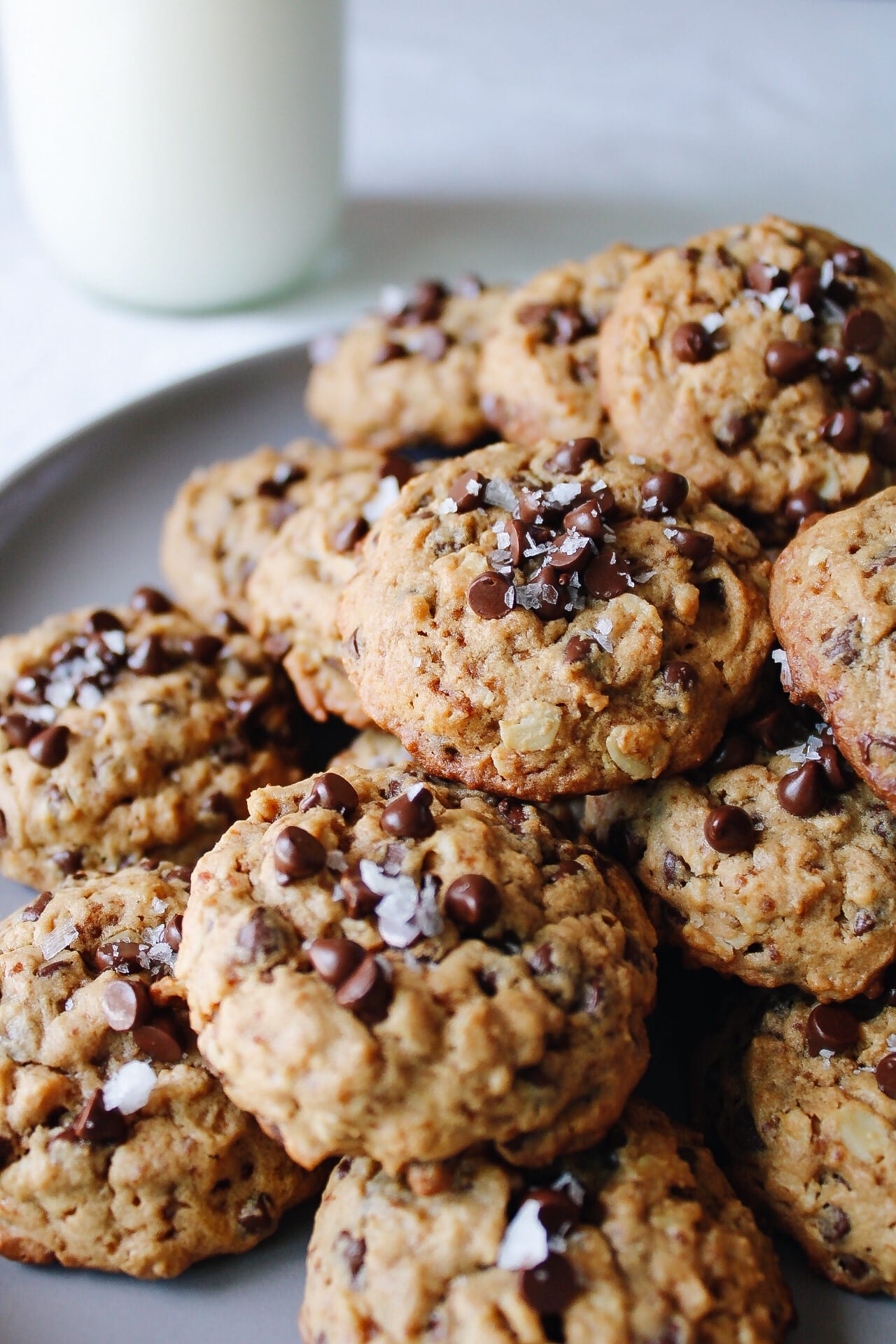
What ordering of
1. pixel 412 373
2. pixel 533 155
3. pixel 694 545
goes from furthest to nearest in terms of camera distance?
pixel 533 155 < pixel 412 373 < pixel 694 545

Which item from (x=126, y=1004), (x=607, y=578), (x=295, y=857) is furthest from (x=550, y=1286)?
(x=607, y=578)

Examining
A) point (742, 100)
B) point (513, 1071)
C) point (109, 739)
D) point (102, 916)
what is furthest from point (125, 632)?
point (742, 100)

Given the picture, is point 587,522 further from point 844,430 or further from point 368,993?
point 368,993

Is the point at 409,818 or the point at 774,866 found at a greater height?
the point at 409,818

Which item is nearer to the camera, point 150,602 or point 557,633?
point 557,633

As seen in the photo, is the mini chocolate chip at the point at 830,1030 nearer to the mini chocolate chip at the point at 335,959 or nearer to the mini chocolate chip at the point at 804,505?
the mini chocolate chip at the point at 335,959

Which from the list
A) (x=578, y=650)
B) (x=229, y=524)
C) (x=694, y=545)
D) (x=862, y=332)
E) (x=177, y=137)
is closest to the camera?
(x=578, y=650)

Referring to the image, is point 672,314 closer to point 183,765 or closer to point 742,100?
point 183,765

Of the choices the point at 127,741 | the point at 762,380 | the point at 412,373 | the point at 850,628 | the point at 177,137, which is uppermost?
the point at 177,137
